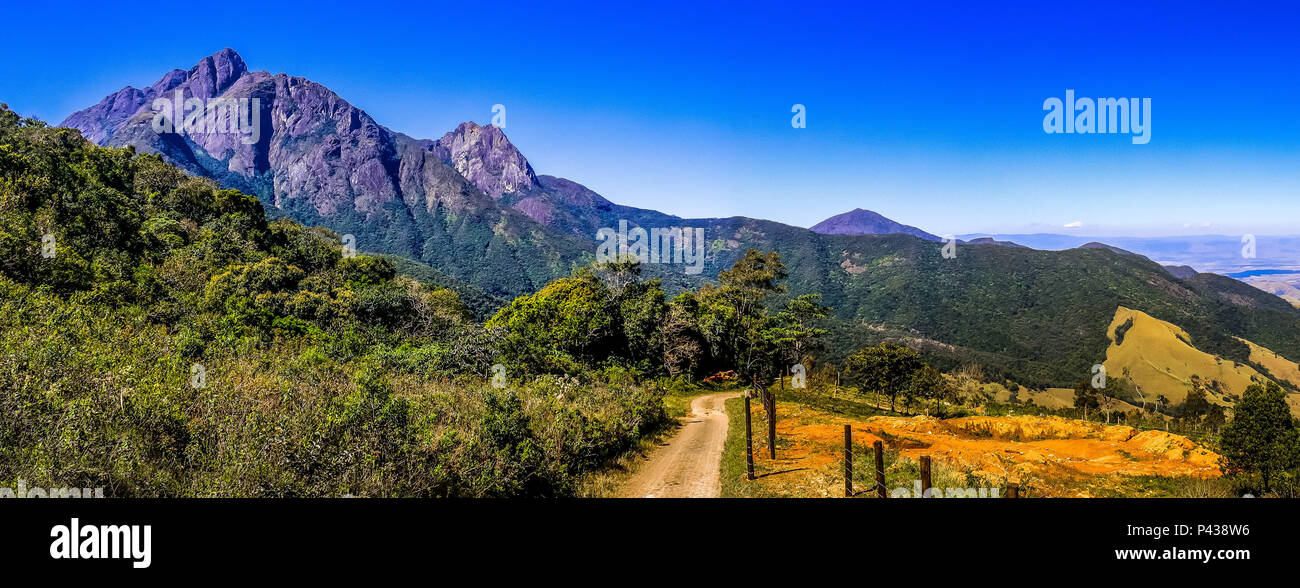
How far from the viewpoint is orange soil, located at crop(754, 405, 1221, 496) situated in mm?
13484

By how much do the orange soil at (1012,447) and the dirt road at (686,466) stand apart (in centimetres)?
160

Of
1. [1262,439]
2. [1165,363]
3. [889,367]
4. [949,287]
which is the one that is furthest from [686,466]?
[949,287]

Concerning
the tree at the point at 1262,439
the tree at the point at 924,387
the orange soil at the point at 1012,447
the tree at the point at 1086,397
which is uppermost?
the tree at the point at 1262,439

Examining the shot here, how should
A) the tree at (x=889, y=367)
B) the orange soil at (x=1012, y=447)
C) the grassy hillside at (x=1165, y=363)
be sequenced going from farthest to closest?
the grassy hillside at (x=1165, y=363)
the tree at (x=889, y=367)
the orange soil at (x=1012, y=447)

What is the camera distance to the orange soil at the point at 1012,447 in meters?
13.5

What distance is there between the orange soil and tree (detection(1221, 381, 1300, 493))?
1612 mm

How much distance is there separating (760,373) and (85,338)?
3651 cm

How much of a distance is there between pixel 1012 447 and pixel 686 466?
38.8ft

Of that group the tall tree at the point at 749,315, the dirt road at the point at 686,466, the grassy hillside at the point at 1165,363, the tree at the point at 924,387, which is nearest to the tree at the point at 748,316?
the tall tree at the point at 749,315

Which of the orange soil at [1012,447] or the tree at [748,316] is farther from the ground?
the tree at [748,316]

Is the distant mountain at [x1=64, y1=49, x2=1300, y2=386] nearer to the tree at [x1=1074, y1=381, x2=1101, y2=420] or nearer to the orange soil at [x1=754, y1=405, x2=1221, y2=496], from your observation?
the tree at [x1=1074, y1=381, x2=1101, y2=420]

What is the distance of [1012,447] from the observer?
1752 cm

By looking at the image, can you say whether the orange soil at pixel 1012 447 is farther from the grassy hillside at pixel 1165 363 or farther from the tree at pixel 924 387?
the grassy hillside at pixel 1165 363
